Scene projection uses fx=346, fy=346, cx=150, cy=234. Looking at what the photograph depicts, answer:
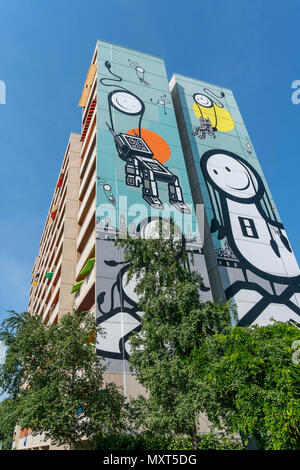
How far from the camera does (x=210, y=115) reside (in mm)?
37500

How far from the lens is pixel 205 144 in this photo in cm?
3450

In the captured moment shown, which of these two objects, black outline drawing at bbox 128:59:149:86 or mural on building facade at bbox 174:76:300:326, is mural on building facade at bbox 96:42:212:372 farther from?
mural on building facade at bbox 174:76:300:326

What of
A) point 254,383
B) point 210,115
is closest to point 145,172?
point 210,115

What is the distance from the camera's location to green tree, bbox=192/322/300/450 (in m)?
10.6

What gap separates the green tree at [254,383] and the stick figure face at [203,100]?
101 feet

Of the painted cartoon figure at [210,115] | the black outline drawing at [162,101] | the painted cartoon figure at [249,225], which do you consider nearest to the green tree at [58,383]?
the painted cartoon figure at [249,225]

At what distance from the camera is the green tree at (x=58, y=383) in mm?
12703

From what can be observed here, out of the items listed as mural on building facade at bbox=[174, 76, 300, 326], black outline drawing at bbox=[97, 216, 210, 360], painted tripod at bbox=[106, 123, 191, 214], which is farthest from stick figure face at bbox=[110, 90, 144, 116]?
black outline drawing at bbox=[97, 216, 210, 360]

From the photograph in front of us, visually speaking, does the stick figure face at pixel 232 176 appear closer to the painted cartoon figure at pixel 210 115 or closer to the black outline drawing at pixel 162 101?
the painted cartoon figure at pixel 210 115

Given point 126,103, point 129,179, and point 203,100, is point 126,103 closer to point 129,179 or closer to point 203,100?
point 129,179

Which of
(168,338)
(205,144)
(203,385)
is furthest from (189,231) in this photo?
(203,385)
